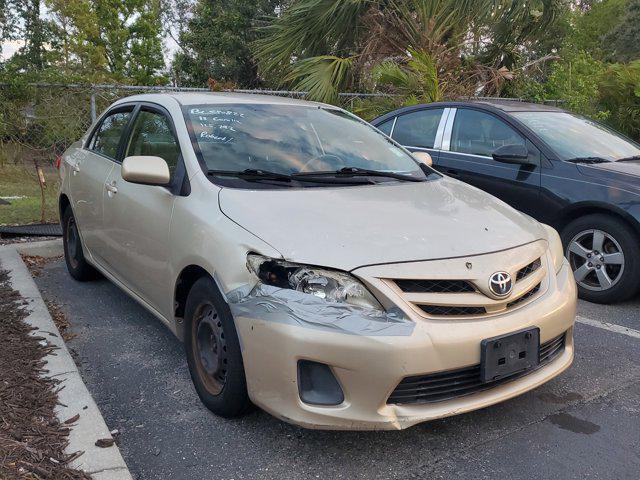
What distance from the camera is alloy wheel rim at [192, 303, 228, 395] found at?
8.93 feet

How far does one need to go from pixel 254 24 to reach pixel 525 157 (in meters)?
19.5

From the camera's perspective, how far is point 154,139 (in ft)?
12.3

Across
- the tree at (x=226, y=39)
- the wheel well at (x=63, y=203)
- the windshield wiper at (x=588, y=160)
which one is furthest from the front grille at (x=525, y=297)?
the tree at (x=226, y=39)

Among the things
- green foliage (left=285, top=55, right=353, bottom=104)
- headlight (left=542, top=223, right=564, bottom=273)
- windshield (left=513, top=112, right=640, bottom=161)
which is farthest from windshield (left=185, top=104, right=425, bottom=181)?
green foliage (left=285, top=55, right=353, bottom=104)

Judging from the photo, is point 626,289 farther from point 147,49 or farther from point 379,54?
point 147,49

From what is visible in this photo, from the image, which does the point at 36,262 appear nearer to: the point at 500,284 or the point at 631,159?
the point at 500,284

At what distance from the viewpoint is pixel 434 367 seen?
2340 mm

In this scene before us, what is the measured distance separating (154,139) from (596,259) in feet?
11.1

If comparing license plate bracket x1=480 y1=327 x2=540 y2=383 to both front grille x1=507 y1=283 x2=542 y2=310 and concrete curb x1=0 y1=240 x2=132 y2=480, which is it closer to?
front grille x1=507 y1=283 x2=542 y2=310

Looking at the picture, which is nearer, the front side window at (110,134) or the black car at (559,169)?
the front side window at (110,134)

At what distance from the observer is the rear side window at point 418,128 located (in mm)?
5953

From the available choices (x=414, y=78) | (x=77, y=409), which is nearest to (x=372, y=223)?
(x=77, y=409)

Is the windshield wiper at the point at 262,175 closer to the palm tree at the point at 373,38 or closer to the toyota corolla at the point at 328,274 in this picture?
the toyota corolla at the point at 328,274

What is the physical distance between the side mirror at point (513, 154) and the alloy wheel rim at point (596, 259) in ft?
2.52
